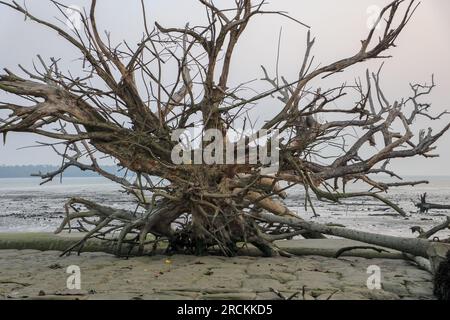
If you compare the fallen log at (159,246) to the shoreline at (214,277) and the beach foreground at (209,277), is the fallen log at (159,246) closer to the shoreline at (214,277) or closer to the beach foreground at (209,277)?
the shoreline at (214,277)

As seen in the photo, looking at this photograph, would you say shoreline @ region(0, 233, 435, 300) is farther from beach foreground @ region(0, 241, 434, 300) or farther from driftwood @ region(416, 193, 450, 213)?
driftwood @ region(416, 193, 450, 213)

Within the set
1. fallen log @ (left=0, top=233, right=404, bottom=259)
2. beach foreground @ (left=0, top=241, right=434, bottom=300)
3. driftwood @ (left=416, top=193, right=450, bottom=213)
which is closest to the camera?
beach foreground @ (left=0, top=241, right=434, bottom=300)

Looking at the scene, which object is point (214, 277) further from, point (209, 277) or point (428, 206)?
point (428, 206)

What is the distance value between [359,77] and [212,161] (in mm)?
2827

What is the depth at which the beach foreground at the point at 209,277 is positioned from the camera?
5.04 meters

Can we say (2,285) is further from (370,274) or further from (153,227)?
(370,274)

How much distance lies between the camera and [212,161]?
23.4ft

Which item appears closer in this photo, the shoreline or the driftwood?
the shoreline

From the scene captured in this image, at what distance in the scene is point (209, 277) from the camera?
19.0 feet

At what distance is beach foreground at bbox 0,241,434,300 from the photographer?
504 centimetres

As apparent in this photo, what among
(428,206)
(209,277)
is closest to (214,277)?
(209,277)

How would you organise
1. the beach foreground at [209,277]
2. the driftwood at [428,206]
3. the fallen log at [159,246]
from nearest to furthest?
the beach foreground at [209,277] < the fallen log at [159,246] < the driftwood at [428,206]

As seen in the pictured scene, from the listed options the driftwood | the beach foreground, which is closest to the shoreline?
the beach foreground

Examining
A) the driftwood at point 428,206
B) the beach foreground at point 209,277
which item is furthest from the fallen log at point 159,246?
the driftwood at point 428,206
